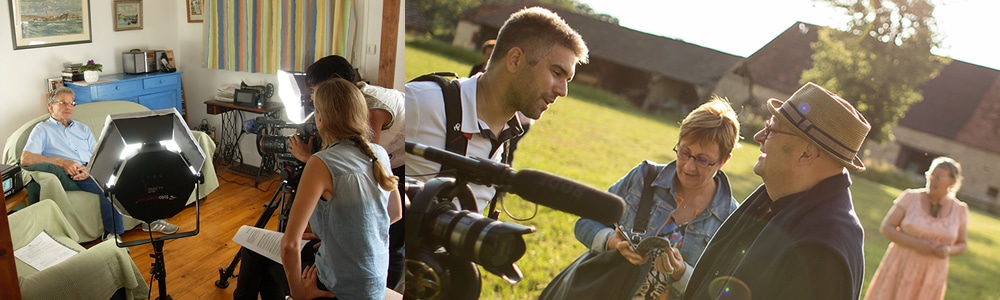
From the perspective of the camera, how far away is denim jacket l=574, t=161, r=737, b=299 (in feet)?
1.85

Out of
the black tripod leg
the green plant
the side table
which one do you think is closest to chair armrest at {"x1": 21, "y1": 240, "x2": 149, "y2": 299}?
the black tripod leg

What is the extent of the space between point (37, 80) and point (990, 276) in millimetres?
2118

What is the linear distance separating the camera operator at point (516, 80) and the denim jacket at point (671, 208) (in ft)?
0.39

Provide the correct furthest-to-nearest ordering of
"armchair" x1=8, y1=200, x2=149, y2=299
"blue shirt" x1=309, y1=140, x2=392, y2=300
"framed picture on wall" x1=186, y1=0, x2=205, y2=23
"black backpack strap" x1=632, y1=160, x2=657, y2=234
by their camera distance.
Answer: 1. "framed picture on wall" x1=186, y1=0, x2=205, y2=23
2. "armchair" x1=8, y1=200, x2=149, y2=299
3. "blue shirt" x1=309, y1=140, x2=392, y2=300
4. "black backpack strap" x1=632, y1=160, x2=657, y2=234

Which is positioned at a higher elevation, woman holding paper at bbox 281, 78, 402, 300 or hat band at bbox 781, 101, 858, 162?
hat band at bbox 781, 101, 858, 162

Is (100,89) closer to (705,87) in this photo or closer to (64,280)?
(64,280)

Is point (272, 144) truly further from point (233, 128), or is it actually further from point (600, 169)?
point (600, 169)

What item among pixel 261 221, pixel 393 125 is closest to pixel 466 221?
pixel 393 125

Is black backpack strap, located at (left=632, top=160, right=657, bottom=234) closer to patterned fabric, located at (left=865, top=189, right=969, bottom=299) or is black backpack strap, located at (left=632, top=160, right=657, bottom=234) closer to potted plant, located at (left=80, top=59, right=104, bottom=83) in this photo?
patterned fabric, located at (left=865, top=189, right=969, bottom=299)

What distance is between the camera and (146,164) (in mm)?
1714

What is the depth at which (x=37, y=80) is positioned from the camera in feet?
5.49

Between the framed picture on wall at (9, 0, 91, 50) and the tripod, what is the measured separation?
2.41 feet

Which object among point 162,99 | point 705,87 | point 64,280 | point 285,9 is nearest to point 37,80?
point 162,99

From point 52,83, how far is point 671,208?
74.3 inches
